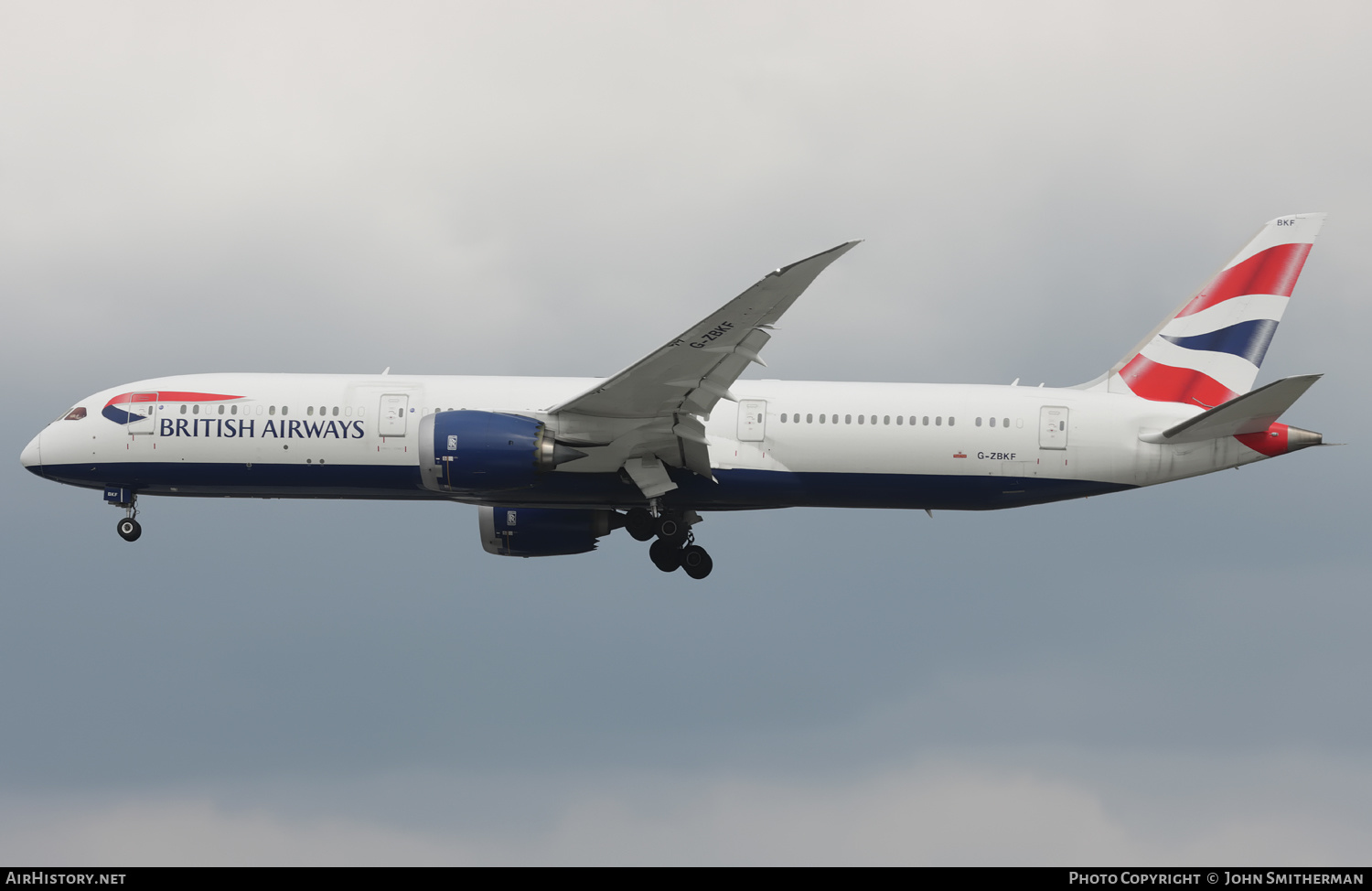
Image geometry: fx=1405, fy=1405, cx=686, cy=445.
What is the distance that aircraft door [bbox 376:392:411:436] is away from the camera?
34.1 metres

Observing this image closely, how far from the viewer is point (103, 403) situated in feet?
118

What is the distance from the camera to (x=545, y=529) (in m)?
38.1

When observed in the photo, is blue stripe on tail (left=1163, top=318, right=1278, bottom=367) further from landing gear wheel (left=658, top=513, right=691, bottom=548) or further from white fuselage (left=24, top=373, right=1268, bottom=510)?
landing gear wheel (left=658, top=513, right=691, bottom=548)

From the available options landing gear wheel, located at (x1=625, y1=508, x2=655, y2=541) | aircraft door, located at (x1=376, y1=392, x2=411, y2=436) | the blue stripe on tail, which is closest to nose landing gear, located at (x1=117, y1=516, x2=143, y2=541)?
aircraft door, located at (x1=376, y1=392, x2=411, y2=436)

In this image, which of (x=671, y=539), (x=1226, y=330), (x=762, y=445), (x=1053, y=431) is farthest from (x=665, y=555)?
(x=1226, y=330)

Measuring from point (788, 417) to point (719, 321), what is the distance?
523 centimetres

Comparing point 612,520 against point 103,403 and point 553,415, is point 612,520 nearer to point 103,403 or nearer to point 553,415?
point 553,415

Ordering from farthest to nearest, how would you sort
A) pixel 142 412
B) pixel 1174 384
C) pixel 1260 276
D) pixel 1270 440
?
pixel 1260 276
pixel 1174 384
pixel 142 412
pixel 1270 440

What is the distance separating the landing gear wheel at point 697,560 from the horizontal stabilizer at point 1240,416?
11265mm

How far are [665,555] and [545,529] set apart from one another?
3732 millimetres

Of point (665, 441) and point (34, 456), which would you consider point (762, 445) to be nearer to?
point (665, 441)

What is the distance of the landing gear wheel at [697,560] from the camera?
36.3m

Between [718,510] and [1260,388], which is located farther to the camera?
[718,510]

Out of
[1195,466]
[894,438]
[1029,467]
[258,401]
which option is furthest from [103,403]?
[1195,466]
